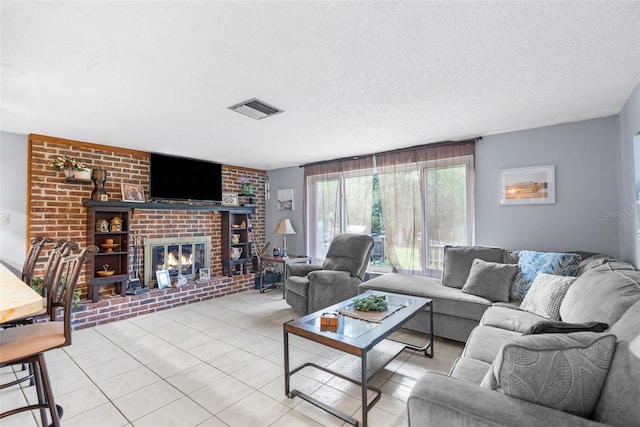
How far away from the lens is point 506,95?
8.16 feet

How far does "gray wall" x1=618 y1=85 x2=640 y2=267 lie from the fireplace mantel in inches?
195

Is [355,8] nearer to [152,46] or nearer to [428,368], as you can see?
[152,46]

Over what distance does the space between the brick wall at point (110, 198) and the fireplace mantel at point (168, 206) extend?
0.21 meters

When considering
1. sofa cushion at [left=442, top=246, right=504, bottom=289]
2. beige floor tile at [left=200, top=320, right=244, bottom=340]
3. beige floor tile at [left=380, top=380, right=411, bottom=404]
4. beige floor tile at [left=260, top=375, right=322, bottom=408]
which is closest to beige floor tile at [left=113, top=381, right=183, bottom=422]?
beige floor tile at [left=260, top=375, right=322, bottom=408]

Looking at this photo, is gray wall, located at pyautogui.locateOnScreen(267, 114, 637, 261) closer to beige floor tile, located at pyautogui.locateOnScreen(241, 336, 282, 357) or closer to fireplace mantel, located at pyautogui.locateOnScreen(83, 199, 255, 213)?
beige floor tile, located at pyautogui.locateOnScreen(241, 336, 282, 357)

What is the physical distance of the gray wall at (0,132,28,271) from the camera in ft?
11.1

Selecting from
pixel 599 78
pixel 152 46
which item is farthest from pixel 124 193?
pixel 599 78

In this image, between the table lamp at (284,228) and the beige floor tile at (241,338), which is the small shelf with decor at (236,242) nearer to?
the table lamp at (284,228)

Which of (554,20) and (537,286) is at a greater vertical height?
(554,20)

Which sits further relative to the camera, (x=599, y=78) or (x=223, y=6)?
(x=599, y=78)

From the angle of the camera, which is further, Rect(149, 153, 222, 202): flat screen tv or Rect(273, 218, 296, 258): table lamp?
Rect(273, 218, 296, 258): table lamp

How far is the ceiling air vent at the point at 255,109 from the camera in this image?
2.61 meters

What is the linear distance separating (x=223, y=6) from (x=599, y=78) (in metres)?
2.59

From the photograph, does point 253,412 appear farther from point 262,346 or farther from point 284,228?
point 284,228
